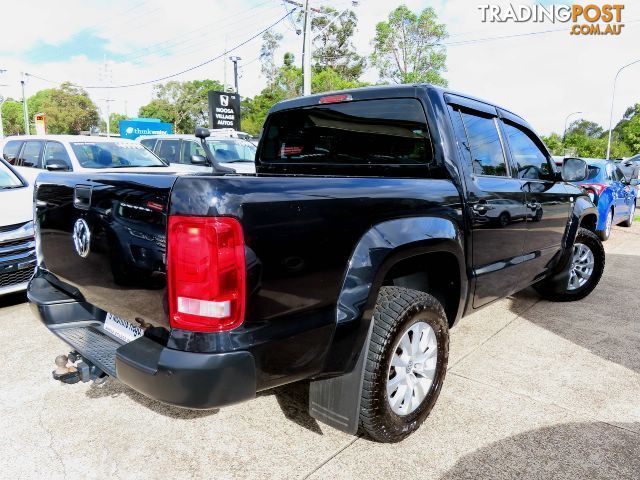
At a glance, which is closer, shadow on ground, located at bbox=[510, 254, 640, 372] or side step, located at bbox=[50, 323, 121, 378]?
side step, located at bbox=[50, 323, 121, 378]

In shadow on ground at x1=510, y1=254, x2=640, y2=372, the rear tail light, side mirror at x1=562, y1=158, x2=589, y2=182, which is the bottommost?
shadow on ground at x1=510, y1=254, x2=640, y2=372

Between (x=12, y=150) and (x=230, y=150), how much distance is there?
4.20m

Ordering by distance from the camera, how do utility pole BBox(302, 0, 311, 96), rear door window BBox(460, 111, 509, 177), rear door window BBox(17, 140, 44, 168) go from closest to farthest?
1. rear door window BBox(460, 111, 509, 177)
2. rear door window BBox(17, 140, 44, 168)
3. utility pole BBox(302, 0, 311, 96)

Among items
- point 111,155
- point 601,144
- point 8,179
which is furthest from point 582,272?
point 601,144

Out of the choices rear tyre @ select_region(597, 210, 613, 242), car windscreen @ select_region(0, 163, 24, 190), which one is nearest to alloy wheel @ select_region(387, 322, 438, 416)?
car windscreen @ select_region(0, 163, 24, 190)

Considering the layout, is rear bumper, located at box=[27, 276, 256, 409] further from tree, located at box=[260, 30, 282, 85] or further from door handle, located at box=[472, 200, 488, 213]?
tree, located at box=[260, 30, 282, 85]

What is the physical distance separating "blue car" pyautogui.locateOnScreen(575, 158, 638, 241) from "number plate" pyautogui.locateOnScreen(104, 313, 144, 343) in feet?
24.8

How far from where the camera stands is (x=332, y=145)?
128 inches

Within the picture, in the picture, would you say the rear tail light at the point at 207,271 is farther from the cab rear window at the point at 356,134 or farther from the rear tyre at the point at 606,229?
the rear tyre at the point at 606,229

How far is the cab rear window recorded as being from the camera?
2.93 meters

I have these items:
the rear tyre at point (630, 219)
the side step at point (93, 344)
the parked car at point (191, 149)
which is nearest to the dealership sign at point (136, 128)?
the parked car at point (191, 149)

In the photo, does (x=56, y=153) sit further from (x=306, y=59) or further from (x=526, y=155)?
(x=306, y=59)

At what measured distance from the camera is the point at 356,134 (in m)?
3.14

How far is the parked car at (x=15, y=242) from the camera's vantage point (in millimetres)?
4301
